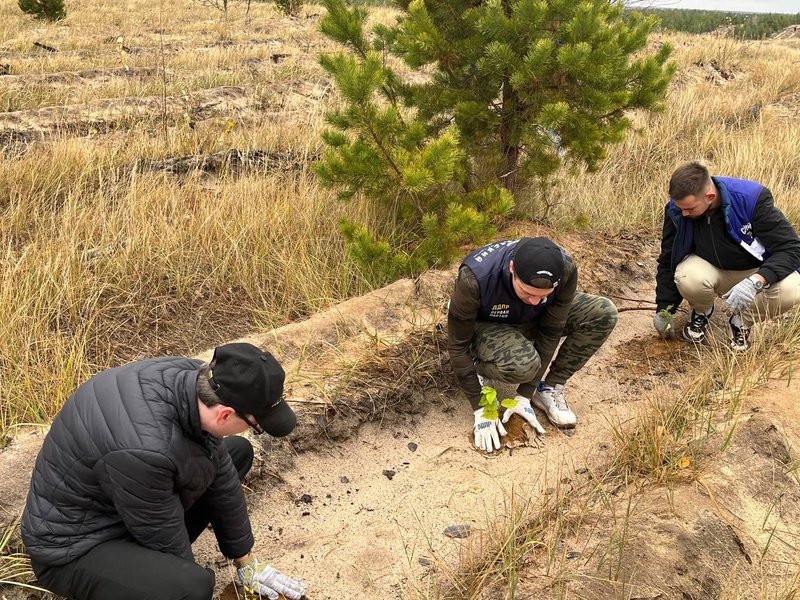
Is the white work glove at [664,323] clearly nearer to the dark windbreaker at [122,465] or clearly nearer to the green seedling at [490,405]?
the green seedling at [490,405]

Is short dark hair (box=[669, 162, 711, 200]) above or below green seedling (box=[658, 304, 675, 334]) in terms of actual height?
above

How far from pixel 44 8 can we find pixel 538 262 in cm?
1995

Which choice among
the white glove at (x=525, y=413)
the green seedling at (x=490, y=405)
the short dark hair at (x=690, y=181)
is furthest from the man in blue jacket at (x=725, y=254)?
the green seedling at (x=490, y=405)

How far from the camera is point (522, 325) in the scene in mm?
3438

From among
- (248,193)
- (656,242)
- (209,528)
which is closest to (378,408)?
(209,528)

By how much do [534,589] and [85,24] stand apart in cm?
2015

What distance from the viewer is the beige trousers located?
3.83 meters

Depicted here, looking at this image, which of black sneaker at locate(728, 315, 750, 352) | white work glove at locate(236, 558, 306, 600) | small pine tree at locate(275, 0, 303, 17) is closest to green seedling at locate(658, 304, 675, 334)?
black sneaker at locate(728, 315, 750, 352)

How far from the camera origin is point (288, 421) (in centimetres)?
206

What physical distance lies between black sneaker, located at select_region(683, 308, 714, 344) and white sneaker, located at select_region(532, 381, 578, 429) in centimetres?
111

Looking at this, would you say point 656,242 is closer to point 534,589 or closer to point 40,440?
point 534,589

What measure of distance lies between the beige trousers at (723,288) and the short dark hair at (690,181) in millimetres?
664

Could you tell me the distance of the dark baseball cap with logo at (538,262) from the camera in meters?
2.73

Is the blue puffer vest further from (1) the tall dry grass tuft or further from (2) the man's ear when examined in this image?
(2) the man's ear
